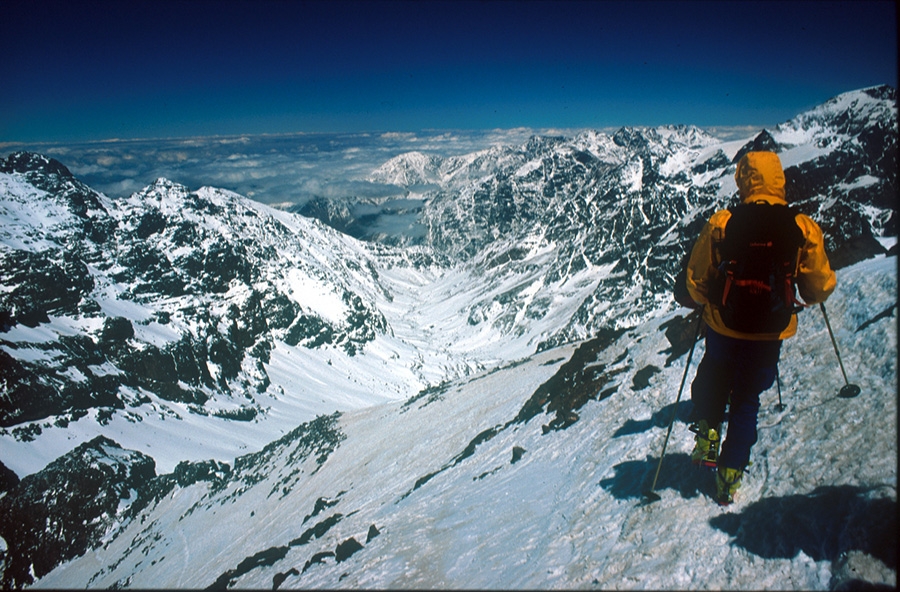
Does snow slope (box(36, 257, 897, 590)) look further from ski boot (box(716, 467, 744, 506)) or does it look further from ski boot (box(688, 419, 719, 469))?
ski boot (box(688, 419, 719, 469))

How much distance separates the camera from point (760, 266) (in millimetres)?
6402

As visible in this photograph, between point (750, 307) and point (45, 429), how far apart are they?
25975cm

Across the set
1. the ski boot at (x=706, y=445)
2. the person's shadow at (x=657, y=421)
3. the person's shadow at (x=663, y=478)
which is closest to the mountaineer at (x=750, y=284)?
the ski boot at (x=706, y=445)

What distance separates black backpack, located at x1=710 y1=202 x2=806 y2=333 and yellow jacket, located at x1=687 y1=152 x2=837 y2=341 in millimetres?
162

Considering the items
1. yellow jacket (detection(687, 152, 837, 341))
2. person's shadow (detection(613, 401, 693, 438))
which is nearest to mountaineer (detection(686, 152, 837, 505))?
yellow jacket (detection(687, 152, 837, 341))

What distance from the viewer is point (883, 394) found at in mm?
8508

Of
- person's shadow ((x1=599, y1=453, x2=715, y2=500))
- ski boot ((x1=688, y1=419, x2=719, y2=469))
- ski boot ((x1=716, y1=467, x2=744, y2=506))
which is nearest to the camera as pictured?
ski boot ((x1=716, y1=467, x2=744, y2=506))

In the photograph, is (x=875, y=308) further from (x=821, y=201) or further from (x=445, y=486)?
(x=821, y=201)

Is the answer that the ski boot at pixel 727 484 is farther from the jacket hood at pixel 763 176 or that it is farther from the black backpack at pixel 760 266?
the jacket hood at pixel 763 176

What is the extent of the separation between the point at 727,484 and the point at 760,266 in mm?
4127

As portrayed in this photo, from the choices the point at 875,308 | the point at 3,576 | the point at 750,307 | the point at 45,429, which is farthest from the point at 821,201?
the point at 45,429

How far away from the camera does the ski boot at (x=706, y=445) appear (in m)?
7.87

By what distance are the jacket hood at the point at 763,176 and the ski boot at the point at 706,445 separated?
405 centimetres

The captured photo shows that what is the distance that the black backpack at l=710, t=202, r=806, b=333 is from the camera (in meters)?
6.32
